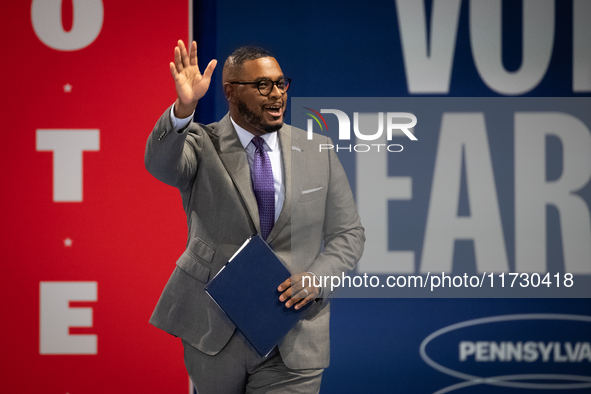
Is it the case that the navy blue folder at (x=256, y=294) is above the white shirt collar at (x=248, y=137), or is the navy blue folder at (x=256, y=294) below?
below

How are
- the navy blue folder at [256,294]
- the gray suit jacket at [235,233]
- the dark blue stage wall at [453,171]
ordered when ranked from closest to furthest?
the navy blue folder at [256,294]
the gray suit jacket at [235,233]
the dark blue stage wall at [453,171]

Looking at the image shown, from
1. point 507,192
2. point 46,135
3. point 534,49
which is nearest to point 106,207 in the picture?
point 46,135

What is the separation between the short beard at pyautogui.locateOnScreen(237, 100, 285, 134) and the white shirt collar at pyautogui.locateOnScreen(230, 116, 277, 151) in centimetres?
5

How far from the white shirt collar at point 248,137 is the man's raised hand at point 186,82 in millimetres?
294

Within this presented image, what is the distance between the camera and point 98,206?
312 cm

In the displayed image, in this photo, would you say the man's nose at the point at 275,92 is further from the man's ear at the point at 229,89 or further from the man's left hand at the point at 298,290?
the man's left hand at the point at 298,290

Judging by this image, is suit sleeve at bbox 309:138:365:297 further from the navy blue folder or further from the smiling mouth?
the smiling mouth

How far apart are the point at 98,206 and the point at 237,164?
1.52 m

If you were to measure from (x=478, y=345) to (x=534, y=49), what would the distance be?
1643mm

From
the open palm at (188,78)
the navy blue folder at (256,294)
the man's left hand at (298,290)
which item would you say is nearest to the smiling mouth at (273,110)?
the open palm at (188,78)

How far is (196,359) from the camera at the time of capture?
79.1 inches

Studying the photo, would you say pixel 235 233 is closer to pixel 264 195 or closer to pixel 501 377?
pixel 264 195

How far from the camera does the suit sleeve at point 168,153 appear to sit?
1.73 m

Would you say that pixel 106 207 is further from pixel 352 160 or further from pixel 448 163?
pixel 448 163
